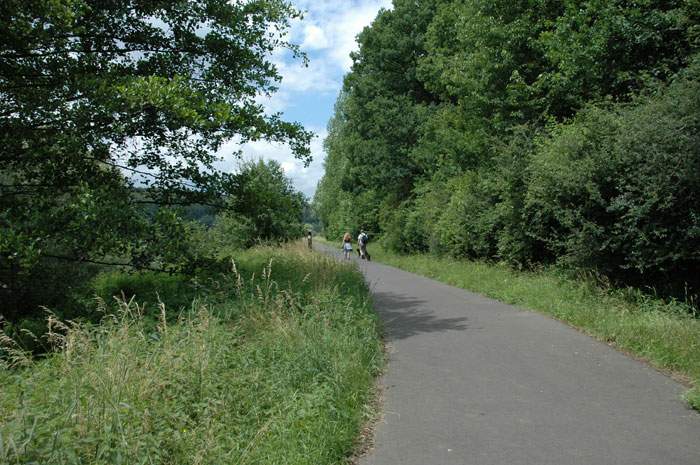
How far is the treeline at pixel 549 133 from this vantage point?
1098cm

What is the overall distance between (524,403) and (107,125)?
292 inches

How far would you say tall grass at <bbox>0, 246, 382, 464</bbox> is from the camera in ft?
12.7

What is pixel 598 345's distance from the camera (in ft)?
28.9

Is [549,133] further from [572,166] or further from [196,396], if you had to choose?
[196,396]

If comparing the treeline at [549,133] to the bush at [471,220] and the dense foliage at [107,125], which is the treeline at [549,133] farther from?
the dense foliage at [107,125]

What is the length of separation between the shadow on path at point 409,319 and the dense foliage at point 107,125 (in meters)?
3.98

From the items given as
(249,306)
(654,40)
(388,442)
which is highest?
(654,40)

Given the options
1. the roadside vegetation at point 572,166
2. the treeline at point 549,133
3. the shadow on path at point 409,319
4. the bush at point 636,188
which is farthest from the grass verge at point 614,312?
the shadow on path at point 409,319

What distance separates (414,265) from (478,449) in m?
19.7

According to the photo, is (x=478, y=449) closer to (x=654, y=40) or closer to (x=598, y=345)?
(x=598, y=345)

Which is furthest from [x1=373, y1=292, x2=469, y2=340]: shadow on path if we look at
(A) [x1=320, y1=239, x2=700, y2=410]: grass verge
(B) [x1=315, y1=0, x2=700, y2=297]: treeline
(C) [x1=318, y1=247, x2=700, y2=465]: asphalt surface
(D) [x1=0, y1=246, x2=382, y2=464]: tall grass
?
(B) [x1=315, y1=0, x2=700, y2=297]: treeline

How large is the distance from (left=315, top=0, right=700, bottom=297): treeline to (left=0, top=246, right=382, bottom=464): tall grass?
6.85 m

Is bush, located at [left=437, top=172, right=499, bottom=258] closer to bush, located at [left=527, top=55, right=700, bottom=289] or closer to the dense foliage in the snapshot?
bush, located at [left=527, top=55, right=700, bottom=289]

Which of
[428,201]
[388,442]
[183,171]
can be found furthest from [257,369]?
[428,201]
